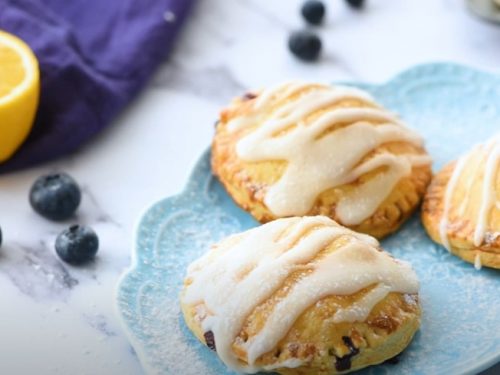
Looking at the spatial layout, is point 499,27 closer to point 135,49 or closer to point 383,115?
point 383,115

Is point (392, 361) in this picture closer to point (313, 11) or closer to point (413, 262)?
point (413, 262)

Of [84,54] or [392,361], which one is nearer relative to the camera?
[392,361]

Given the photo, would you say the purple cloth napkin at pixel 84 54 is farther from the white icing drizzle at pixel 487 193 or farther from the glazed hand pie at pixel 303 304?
the white icing drizzle at pixel 487 193

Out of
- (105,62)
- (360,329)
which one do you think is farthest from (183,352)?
(105,62)

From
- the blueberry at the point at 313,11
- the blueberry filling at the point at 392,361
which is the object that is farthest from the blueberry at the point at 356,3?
the blueberry filling at the point at 392,361

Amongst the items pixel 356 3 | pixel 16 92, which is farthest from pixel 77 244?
pixel 356 3

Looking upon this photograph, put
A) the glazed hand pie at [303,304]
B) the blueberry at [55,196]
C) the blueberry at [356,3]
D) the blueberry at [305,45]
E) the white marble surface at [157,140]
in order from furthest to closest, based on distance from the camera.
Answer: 1. the blueberry at [356,3]
2. the blueberry at [305,45]
3. the blueberry at [55,196]
4. the white marble surface at [157,140]
5. the glazed hand pie at [303,304]
